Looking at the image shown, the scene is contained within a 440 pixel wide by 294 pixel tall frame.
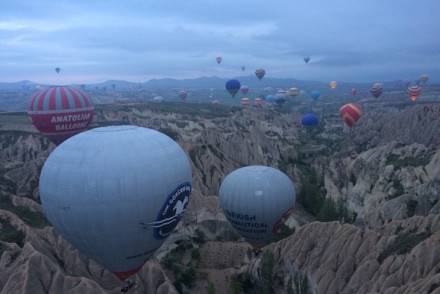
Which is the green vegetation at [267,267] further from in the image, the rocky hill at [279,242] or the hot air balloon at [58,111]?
the hot air balloon at [58,111]

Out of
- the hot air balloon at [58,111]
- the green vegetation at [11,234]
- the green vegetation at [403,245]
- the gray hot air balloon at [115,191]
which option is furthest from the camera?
the hot air balloon at [58,111]

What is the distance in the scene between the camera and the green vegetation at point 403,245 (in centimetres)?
2161

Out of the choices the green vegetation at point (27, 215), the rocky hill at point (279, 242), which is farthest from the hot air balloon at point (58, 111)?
the green vegetation at point (27, 215)

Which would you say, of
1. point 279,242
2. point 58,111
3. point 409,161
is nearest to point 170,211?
point 279,242

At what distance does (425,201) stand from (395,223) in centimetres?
1028

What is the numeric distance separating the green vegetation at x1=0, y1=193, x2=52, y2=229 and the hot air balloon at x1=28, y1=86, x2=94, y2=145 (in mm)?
8397

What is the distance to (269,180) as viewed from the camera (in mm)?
30125

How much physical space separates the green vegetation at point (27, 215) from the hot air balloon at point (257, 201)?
16544 millimetres

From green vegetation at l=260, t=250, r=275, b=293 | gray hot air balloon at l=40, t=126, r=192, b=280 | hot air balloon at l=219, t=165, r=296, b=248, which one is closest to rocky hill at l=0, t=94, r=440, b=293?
green vegetation at l=260, t=250, r=275, b=293

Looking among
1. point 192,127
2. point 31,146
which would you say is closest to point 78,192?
point 31,146

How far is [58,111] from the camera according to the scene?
3731cm

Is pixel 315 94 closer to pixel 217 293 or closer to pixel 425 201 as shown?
pixel 425 201

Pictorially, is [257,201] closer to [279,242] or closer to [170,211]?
[279,242]

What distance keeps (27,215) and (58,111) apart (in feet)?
37.1
